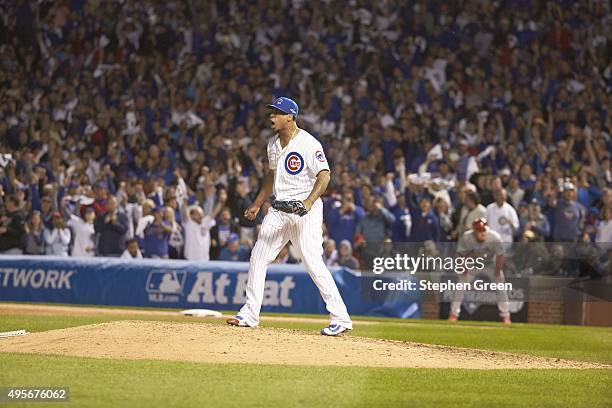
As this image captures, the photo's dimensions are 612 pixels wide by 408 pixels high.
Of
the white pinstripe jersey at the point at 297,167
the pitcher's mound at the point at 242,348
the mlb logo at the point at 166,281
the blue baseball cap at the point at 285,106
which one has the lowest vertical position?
the pitcher's mound at the point at 242,348

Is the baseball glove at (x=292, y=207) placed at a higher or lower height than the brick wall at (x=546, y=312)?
higher

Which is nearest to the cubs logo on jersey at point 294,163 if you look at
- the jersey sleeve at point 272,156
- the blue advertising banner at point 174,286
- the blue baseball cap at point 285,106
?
the jersey sleeve at point 272,156

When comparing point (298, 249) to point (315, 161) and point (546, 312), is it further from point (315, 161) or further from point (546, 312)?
point (546, 312)

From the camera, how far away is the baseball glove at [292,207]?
11570mm

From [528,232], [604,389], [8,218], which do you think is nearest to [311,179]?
[604,389]

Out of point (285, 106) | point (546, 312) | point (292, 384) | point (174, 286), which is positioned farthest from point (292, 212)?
point (174, 286)

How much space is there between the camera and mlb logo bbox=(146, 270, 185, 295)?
21.1 meters

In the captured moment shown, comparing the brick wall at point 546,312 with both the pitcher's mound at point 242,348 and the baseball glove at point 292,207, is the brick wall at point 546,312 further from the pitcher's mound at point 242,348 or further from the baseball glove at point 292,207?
the baseball glove at point 292,207

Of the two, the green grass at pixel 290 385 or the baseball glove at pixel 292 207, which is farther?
the baseball glove at pixel 292 207

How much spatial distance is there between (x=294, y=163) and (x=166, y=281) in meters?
9.85

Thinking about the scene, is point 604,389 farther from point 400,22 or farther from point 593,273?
point 400,22

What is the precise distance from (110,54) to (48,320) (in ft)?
43.4

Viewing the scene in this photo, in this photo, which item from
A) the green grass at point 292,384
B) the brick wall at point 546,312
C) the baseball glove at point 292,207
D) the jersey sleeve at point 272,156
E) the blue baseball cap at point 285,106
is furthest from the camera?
the brick wall at point 546,312

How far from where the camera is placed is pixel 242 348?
1093 centimetres
